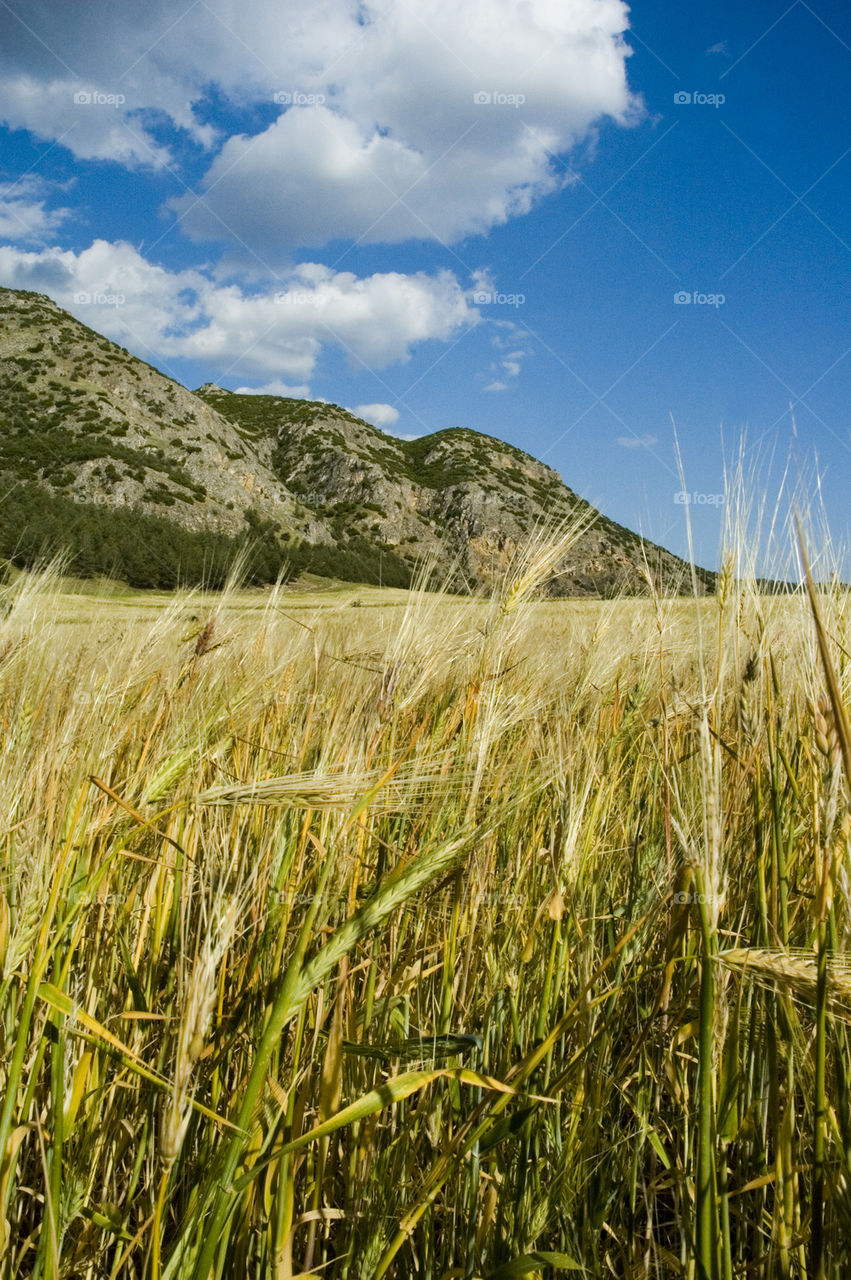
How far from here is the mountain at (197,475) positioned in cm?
4191

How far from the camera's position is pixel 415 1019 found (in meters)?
1.49

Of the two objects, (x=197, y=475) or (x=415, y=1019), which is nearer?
(x=415, y=1019)

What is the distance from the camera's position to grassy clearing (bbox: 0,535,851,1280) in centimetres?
82

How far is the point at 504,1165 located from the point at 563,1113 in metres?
0.14

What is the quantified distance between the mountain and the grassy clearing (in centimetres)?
2690

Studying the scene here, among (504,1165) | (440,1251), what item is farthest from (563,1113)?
(440,1251)

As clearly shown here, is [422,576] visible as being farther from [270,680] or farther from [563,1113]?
[563,1113]

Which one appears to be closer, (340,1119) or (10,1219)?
(340,1119)

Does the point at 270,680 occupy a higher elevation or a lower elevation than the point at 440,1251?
higher

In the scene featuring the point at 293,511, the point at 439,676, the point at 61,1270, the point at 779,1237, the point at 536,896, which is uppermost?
the point at 293,511

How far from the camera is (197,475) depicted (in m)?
60.0

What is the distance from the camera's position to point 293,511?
68.0 meters

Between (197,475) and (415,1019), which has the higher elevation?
(197,475)

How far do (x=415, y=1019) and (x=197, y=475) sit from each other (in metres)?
63.6
